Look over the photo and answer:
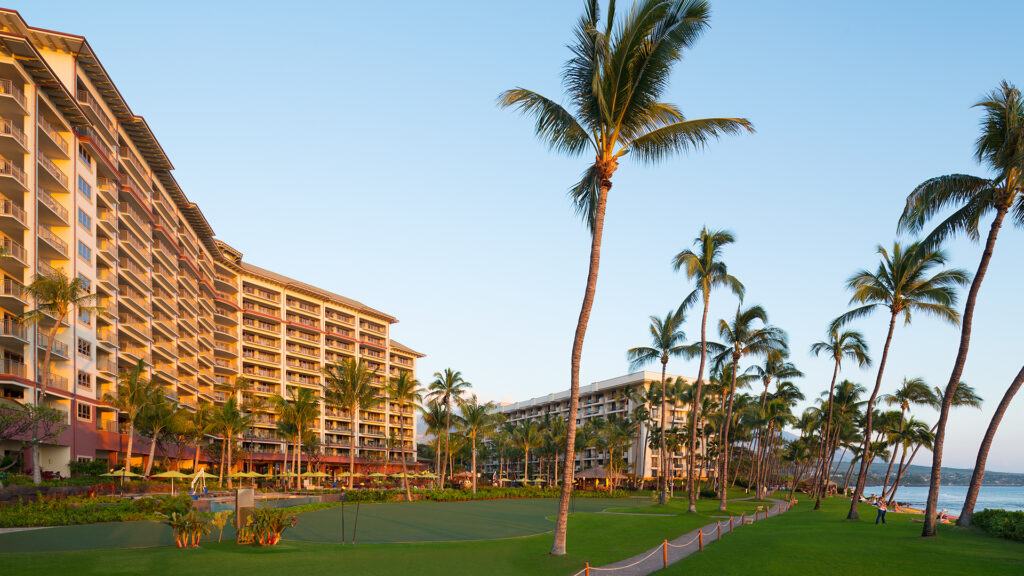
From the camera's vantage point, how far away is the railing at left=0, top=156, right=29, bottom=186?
4104 centimetres

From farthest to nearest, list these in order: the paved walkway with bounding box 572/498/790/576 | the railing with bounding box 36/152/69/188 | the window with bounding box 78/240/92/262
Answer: the window with bounding box 78/240/92/262 → the railing with bounding box 36/152/69/188 → the paved walkway with bounding box 572/498/790/576

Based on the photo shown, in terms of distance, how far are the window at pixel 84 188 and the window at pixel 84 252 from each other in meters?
3.87

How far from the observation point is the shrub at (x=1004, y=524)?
76.4 feet

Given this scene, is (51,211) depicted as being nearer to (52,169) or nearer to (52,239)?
(52,239)

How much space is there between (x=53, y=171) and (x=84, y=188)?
5.30 m

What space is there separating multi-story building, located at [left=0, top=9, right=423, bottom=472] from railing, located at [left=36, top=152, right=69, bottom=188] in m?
0.14

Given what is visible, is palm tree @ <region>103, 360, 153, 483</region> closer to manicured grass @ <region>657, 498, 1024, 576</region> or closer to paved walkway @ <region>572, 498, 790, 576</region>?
paved walkway @ <region>572, 498, 790, 576</region>

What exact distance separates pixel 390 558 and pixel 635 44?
1738 centimetres

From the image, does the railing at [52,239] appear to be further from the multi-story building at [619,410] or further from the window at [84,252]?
the multi-story building at [619,410]

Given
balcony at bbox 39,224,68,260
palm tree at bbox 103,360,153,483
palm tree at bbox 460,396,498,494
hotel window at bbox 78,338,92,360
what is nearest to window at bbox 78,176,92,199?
balcony at bbox 39,224,68,260

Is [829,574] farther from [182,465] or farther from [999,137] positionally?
[182,465]

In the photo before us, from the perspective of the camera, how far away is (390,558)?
21219mm

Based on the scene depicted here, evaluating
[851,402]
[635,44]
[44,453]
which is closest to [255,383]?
[44,453]

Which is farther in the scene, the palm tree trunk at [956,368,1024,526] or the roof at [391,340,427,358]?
the roof at [391,340,427,358]
